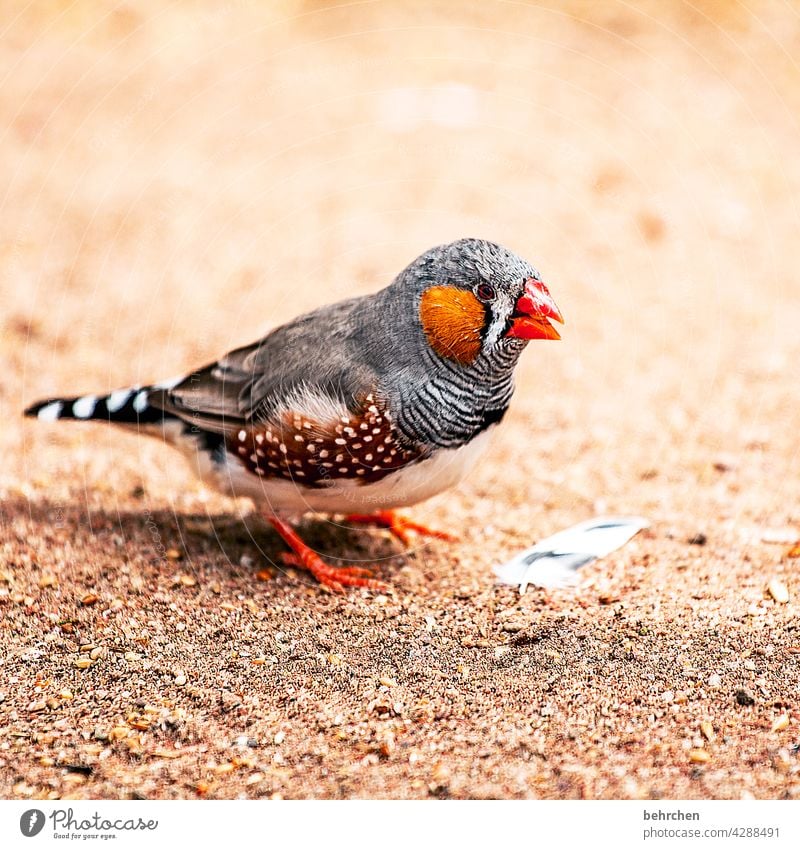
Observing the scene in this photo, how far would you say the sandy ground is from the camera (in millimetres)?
3809

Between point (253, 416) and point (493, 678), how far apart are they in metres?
1.67

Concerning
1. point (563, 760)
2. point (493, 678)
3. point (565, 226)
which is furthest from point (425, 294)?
point (565, 226)

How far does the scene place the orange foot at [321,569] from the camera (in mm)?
4922

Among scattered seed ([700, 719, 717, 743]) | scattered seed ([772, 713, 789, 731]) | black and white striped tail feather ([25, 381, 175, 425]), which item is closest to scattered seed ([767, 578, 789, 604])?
scattered seed ([772, 713, 789, 731])

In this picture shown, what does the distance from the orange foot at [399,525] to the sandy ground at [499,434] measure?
0.10m

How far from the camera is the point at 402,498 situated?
4.75 meters

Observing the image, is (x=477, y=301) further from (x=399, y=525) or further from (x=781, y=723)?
(x=781, y=723)

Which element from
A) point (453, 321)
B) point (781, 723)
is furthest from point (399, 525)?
point (781, 723)

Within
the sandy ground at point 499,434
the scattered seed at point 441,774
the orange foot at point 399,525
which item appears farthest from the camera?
the orange foot at point 399,525

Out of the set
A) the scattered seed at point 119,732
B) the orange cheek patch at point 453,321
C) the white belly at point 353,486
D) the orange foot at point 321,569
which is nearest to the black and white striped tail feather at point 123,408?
the white belly at point 353,486

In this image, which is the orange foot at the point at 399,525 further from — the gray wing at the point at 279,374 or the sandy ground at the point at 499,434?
the gray wing at the point at 279,374

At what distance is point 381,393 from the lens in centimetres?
448

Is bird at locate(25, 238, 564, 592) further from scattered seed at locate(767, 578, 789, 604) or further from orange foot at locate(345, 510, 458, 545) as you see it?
scattered seed at locate(767, 578, 789, 604)
